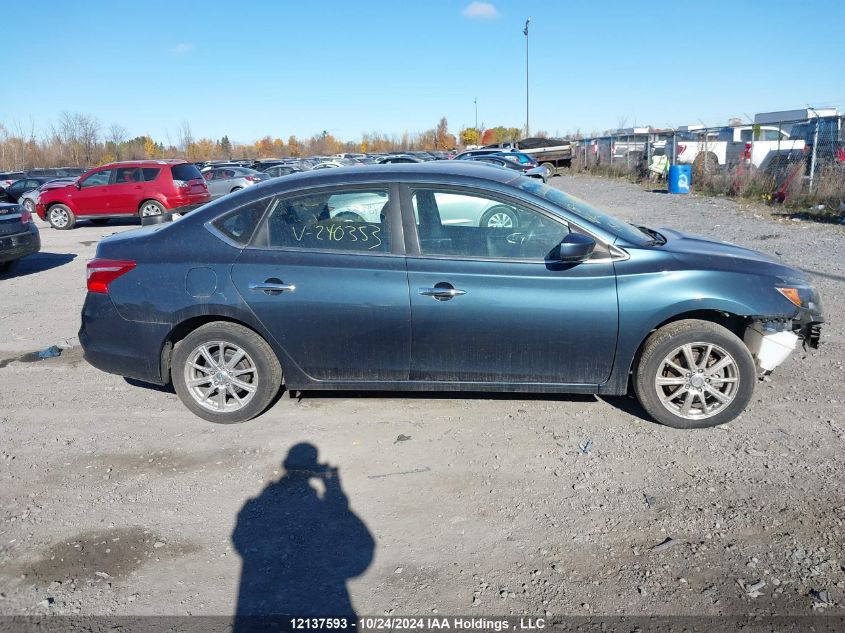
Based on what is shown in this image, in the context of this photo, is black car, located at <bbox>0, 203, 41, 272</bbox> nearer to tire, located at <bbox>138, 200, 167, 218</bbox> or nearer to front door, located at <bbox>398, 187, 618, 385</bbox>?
tire, located at <bbox>138, 200, 167, 218</bbox>

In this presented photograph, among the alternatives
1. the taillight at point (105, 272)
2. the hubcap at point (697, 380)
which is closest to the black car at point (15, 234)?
the taillight at point (105, 272)

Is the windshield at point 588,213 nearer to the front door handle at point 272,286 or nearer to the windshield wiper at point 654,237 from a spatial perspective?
the windshield wiper at point 654,237

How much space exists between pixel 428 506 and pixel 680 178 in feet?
68.5

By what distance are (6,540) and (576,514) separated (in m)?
2.99

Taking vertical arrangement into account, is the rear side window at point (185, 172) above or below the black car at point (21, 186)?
above

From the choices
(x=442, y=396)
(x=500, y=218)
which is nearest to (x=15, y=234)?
(x=442, y=396)

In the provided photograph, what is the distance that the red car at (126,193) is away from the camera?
18.0 metres

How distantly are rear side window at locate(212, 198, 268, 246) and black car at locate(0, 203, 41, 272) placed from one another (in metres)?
7.98

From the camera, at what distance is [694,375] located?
14.3 ft

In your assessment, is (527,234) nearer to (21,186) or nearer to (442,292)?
(442,292)

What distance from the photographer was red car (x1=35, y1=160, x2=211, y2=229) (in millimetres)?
17984

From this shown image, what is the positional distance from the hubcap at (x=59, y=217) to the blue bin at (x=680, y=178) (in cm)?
1860

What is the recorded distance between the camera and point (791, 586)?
2.94 metres

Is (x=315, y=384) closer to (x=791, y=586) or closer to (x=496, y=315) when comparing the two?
(x=496, y=315)
